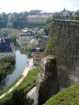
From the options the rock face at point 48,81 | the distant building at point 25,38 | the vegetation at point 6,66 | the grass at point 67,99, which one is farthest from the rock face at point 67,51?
the distant building at point 25,38

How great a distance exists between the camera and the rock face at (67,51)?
8461 millimetres

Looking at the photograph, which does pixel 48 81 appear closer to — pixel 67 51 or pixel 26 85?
pixel 67 51

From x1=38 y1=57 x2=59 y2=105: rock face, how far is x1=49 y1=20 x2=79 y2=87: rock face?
0.18 m

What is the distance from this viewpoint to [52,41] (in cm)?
991

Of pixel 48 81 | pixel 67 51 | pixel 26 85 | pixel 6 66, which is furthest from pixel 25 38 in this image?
pixel 67 51

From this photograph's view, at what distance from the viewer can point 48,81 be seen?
9250mm

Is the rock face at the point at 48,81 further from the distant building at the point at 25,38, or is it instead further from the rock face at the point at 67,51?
the distant building at the point at 25,38

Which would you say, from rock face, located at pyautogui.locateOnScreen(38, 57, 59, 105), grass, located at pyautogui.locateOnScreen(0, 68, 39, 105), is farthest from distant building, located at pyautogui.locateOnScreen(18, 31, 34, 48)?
rock face, located at pyautogui.locateOnScreen(38, 57, 59, 105)

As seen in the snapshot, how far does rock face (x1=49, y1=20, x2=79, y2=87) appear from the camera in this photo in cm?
846

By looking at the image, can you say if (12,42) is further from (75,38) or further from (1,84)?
(75,38)

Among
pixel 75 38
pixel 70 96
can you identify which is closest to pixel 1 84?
pixel 75 38

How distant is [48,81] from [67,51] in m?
0.90

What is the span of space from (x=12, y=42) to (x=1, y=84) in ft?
75.2

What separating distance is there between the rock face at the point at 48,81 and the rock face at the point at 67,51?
0.18 m
